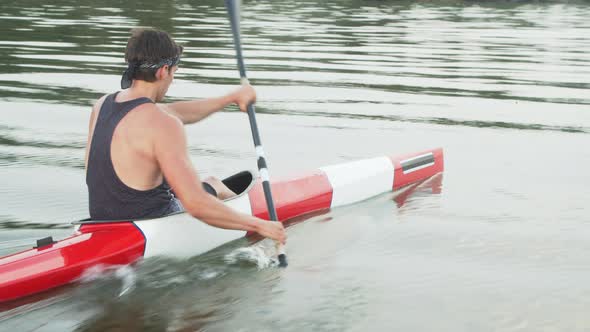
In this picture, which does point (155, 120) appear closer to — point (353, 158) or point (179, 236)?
point (179, 236)

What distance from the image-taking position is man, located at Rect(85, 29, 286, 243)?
4320 mm

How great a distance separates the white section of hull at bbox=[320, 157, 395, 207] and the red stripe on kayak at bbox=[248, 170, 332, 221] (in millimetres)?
93

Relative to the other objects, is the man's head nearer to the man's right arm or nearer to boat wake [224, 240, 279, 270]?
the man's right arm

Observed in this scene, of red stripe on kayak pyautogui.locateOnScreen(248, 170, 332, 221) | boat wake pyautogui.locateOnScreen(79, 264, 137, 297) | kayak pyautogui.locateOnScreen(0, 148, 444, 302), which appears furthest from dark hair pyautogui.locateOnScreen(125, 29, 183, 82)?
red stripe on kayak pyautogui.locateOnScreen(248, 170, 332, 221)

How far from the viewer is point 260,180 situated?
595 cm

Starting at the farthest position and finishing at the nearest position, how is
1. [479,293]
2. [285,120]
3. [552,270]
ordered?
1. [285,120]
2. [552,270]
3. [479,293]

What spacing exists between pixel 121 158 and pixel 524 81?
34.4 ft

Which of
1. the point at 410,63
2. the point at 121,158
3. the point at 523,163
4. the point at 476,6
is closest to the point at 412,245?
the point at 121,158

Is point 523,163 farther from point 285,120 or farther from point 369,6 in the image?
point 369,6

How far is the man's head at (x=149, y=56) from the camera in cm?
438

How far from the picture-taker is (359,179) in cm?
681

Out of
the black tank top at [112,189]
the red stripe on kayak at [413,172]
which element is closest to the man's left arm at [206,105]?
the black tank top at [112,189]

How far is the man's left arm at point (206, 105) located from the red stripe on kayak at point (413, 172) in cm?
206

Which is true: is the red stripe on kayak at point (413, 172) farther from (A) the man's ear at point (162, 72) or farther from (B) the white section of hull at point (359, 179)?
(A) the man's ear at point (162, 72)
